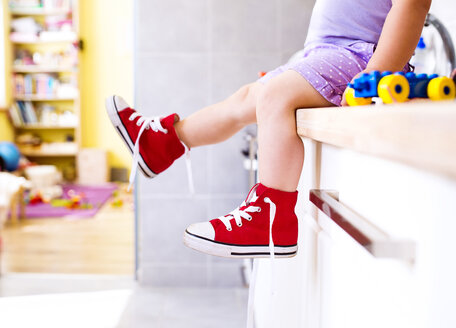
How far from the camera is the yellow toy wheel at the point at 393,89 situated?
0.64m

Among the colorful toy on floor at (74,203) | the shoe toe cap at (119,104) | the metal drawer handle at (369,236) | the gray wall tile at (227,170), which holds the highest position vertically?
the shoe toe cap at (119,104)

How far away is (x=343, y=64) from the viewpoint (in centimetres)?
99

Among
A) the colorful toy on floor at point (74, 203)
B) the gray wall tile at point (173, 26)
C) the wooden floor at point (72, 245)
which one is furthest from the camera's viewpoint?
the colorful toy on floor at point (74, 203)

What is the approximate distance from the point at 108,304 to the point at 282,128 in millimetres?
1435

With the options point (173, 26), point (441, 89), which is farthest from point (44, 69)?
point (441, 89)

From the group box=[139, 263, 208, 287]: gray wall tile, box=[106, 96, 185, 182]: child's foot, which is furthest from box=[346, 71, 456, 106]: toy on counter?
box=[139, 263, 208, 287]: gray wall tile

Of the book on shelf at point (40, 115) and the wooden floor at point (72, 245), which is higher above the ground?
the book on shelf at point (40, 115)

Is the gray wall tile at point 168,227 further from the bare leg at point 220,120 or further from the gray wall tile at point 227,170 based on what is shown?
the bare leg at point 220,120

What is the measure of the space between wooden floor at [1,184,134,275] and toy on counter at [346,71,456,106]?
79.3 inches

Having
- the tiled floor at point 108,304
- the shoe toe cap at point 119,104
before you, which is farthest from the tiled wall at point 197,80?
the shoe toe cap at point 119,104

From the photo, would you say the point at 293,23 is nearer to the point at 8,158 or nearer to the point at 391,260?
the point at 391,260

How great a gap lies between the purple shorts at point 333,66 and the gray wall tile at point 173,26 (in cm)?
122

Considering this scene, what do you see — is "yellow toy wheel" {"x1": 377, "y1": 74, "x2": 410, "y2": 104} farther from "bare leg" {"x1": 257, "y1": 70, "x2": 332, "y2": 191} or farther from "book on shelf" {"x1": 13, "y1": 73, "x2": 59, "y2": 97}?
"book on shelf" {"x1": 13, "y1": 73, "x2": 59, "y2": 97}

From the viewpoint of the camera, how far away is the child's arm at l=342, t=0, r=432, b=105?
35.0 inches
